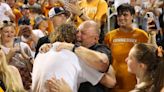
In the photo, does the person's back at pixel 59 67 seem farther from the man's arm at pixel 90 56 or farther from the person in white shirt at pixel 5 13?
the person in white shirt at pixel 5 13

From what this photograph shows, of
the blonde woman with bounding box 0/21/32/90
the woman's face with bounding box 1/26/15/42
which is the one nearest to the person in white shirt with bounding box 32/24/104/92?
the blonde woman with bounding box 0/21/32/90

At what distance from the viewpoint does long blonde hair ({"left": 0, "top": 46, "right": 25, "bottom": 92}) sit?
3445mm

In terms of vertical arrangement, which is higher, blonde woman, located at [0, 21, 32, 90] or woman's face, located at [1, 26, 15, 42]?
woman's face, located at [1, 26, 15, 42]

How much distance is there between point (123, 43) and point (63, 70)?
47.8 inches

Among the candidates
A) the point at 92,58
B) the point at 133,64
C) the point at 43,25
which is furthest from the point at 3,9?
the point at 133,64

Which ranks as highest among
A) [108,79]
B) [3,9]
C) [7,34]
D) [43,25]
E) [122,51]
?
[3,9]

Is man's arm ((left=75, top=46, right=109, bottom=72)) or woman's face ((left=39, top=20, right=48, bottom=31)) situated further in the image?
woman's face ((left=39, top=20, right=48, bottom=31))

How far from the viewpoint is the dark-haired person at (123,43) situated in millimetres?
4547

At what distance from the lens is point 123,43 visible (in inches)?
184

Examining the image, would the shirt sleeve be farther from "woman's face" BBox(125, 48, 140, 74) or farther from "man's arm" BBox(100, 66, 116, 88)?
"woman's face" BBox(125, 48, 140, 74)

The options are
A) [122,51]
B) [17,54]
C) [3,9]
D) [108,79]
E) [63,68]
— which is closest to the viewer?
A: [63,68]

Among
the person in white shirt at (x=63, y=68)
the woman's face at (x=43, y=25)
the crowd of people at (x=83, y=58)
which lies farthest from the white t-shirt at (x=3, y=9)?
the person in white shirt at (x=63, y=68)

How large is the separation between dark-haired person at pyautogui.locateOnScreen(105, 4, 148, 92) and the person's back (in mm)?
924

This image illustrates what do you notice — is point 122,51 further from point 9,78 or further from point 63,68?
point 9,78
